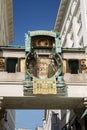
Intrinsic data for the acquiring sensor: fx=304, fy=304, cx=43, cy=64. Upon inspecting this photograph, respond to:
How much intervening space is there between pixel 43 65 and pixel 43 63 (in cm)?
22

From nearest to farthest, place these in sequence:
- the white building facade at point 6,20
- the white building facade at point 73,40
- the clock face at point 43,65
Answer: the clock face at point 43,65, the white building facade at point 73,40, the white building facade at point 6,20

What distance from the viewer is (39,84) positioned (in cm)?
2889

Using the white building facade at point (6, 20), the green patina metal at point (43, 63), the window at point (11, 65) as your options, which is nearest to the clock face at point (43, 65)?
the green patina metal at point (43, 63)

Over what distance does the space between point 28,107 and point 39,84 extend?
593cm

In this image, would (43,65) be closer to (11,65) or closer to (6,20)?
(11,65)

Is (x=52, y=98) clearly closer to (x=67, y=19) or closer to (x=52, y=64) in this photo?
(x=52, y=64)

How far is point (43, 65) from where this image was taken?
3036cm

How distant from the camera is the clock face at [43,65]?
98.0 feet

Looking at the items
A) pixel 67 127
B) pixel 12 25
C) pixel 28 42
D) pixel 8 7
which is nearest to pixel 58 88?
pixel 28 42

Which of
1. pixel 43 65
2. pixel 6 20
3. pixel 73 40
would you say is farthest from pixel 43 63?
pixel 6 20

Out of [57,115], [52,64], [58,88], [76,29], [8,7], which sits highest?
[8,7]

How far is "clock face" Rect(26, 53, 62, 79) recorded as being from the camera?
1176 inches

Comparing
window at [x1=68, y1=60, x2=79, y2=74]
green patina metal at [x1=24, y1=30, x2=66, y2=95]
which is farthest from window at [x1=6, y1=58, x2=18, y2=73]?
window at [x1=68, y1=60, x2=79, y2=74]

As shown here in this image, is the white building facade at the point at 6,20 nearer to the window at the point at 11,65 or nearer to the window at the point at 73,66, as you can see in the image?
the window at the point at 11,65
